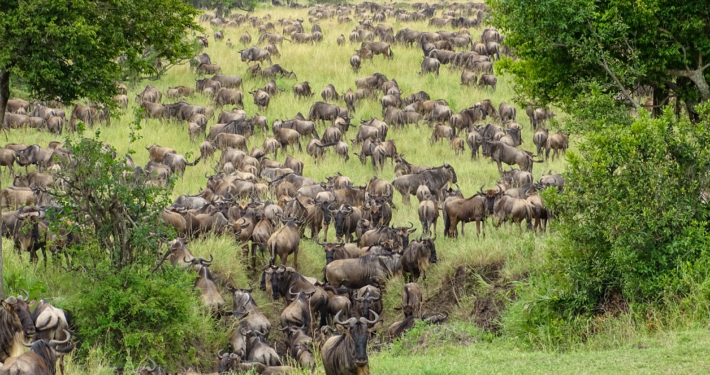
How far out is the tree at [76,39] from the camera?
40.2 ft

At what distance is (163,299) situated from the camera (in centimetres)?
1236

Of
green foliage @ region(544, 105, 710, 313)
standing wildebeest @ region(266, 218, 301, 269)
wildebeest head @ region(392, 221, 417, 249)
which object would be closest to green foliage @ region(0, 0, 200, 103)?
standing wildebeest @ region(266, 218, 301, 269)

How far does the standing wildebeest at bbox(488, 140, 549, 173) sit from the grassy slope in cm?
48

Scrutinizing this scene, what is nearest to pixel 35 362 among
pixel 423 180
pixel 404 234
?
pixel 404 234

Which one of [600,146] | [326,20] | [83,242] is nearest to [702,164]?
[600,146]

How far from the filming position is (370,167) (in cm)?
2641

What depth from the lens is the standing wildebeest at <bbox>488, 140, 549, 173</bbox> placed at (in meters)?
24.5

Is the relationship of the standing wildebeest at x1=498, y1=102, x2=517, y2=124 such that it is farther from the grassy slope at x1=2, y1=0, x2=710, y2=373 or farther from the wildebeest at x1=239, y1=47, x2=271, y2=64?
the wildebeest at x1=239, y1=47, x2=271, y2=64

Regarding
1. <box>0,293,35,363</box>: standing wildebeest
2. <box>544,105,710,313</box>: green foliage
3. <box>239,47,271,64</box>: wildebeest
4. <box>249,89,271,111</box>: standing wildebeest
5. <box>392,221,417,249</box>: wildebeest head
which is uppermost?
<box>544,105,710,313</box>: green foliage

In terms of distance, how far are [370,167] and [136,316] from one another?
14.7 m

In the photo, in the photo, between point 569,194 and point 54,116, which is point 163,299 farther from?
point 54,116

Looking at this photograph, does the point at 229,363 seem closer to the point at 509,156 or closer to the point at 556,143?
the point at 509,156

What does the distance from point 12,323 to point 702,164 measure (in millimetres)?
9245

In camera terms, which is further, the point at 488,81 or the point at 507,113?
the point at 488,81
